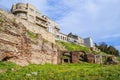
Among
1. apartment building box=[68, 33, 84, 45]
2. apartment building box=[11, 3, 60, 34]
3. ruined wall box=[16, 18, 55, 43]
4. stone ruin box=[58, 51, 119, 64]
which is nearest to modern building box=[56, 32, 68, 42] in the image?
apartment building box=[11, 3, 60, 34]

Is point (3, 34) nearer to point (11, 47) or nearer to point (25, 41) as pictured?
point (11, 47)

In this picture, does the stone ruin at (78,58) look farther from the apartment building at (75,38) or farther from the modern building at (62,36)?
the apartment building at (75,38)

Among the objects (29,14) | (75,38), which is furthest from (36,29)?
(75,38)

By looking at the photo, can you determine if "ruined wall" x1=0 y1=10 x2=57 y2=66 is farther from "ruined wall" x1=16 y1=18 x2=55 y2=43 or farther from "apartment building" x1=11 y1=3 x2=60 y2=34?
"apartment building" x1=11 y1=3 x2=60 y2=34

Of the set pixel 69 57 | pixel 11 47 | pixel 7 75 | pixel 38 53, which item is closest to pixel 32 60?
pixel 38 53

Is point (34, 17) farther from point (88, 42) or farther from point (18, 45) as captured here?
point (18, 45)

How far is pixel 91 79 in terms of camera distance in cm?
2127

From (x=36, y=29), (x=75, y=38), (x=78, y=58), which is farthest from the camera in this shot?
(x=75, y=38)

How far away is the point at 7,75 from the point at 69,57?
98.5 feet

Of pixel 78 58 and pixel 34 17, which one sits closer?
pixel 78 58

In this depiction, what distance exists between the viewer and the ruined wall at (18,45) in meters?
27.8

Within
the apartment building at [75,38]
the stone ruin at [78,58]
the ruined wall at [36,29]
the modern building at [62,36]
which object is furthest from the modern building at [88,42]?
the ruined wall at [36,29]

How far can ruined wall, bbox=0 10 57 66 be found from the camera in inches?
1093

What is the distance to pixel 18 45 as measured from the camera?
30453 millimetres
